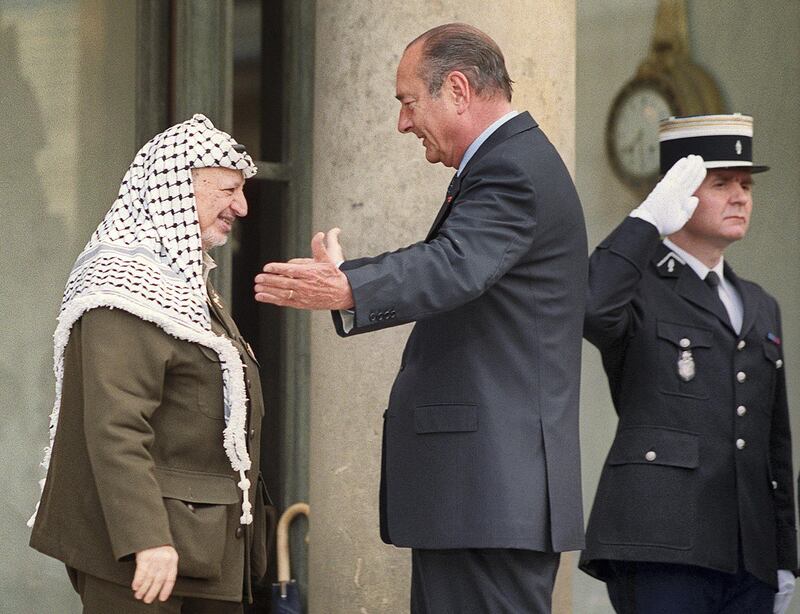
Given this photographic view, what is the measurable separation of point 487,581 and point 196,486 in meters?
0.64

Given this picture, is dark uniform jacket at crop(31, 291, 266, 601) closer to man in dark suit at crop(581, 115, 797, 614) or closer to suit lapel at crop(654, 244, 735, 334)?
man in dark suit at crop(581, 115, 797, 614)

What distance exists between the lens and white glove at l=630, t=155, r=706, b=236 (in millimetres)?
4199

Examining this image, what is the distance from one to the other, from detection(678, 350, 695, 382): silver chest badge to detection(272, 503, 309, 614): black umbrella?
170cm

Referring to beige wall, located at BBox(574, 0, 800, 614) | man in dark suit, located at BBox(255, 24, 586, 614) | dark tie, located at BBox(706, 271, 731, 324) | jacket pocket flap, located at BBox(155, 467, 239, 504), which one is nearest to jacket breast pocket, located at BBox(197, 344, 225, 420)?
jacket pocket flap, located at BBox(155, 467, 239, 504)

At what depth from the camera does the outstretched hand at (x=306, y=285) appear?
3.12m

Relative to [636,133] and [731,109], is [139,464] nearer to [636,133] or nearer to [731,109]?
[636,133]

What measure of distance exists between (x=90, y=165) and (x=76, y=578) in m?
2.12

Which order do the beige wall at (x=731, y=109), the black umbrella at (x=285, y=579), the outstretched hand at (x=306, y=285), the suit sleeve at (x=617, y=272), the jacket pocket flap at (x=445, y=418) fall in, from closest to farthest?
1. the outstretched hand at (x=306, y=285)
2. the jacket pocket flap at (x=445, y=418)
3. the suit sleeve at (x=617, y=272)
4. the black umbrella at (x=285, y=579)
5. the beige wall at (x=731, y=109)

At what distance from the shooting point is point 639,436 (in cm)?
428

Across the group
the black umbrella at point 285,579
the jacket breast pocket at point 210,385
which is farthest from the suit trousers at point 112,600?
the black umbrella at point 285,579

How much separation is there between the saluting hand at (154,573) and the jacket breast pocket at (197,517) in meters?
0.11

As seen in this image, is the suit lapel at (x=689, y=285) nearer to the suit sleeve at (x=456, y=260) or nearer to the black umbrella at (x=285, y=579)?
the suit sleeve at (x=456, y=260)

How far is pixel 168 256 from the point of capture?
3492 millimetres

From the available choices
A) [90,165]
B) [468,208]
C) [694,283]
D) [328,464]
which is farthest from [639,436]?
[90,165]
